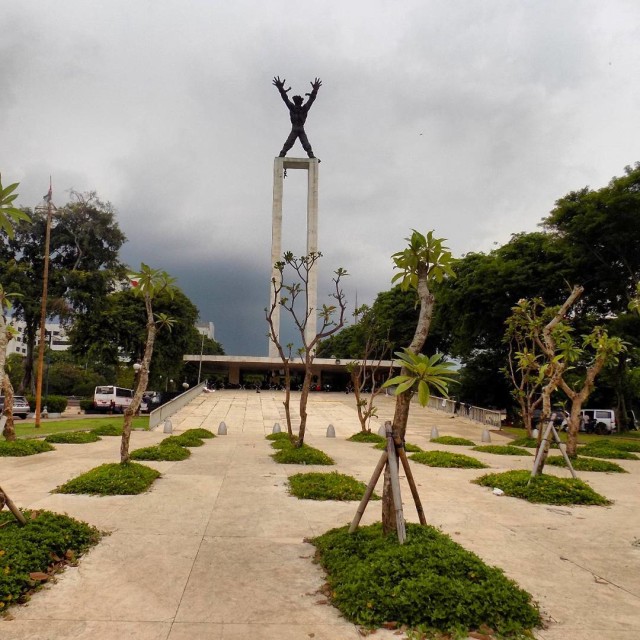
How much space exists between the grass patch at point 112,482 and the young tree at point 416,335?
491 centimetres

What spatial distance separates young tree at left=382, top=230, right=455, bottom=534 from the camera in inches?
201

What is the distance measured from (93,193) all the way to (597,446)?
3652 centimetres

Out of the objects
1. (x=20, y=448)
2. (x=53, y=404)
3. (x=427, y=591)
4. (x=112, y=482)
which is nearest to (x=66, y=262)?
(x=53, y=404)

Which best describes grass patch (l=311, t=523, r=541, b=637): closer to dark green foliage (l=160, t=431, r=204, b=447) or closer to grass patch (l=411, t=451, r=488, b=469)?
grass patch (l=411, t=451, r=488, b=469)

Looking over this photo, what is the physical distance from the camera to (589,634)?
390 cm

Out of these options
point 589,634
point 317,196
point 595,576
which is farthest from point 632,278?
point 317,196

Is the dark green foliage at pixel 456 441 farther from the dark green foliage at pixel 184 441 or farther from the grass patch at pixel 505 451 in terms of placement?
the dark green foliage at pixel 184 441

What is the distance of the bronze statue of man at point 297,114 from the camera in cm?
5475

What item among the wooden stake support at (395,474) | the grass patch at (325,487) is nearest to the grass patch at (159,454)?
the grass patch at (325,487)

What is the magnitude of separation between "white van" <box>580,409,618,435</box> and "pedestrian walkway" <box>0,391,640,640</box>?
768 inches

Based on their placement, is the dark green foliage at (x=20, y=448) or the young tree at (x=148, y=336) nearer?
the young tree at (x=148, y=336)

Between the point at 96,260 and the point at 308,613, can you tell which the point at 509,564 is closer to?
the point at 308,613

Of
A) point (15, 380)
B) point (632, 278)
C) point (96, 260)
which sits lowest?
point (15, 380)

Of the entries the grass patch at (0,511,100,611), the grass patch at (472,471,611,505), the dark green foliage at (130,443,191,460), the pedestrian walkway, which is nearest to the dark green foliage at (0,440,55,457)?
the pedestrian walkway
